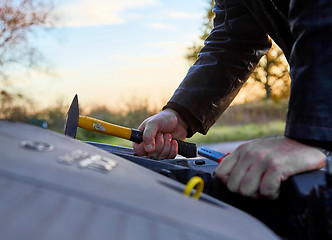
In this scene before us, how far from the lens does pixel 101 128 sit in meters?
1.52

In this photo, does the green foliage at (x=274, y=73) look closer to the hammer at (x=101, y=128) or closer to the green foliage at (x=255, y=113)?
the green foliage at (x=255, y=113)

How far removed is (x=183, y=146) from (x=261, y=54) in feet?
2.07

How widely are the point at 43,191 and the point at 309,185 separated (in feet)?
1.56

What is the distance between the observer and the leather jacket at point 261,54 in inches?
33.3

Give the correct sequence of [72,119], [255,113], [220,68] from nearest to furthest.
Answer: [72,119] → [220,68] → [255,113]

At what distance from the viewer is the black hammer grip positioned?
1.45m

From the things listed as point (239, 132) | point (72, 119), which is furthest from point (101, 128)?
point (239, 132)

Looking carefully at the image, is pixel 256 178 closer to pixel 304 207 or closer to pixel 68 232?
pixel 304 207

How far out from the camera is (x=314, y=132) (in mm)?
823

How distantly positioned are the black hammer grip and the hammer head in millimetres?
259

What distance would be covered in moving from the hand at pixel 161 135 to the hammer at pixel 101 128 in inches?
1.4

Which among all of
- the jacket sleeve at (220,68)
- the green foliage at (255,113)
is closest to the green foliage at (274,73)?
the green foliage at (255,113)

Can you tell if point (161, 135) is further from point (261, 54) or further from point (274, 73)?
point (274, 73)

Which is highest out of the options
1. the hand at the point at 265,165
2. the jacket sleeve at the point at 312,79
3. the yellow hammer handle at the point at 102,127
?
the jacket sleeve at the point at 312,79
